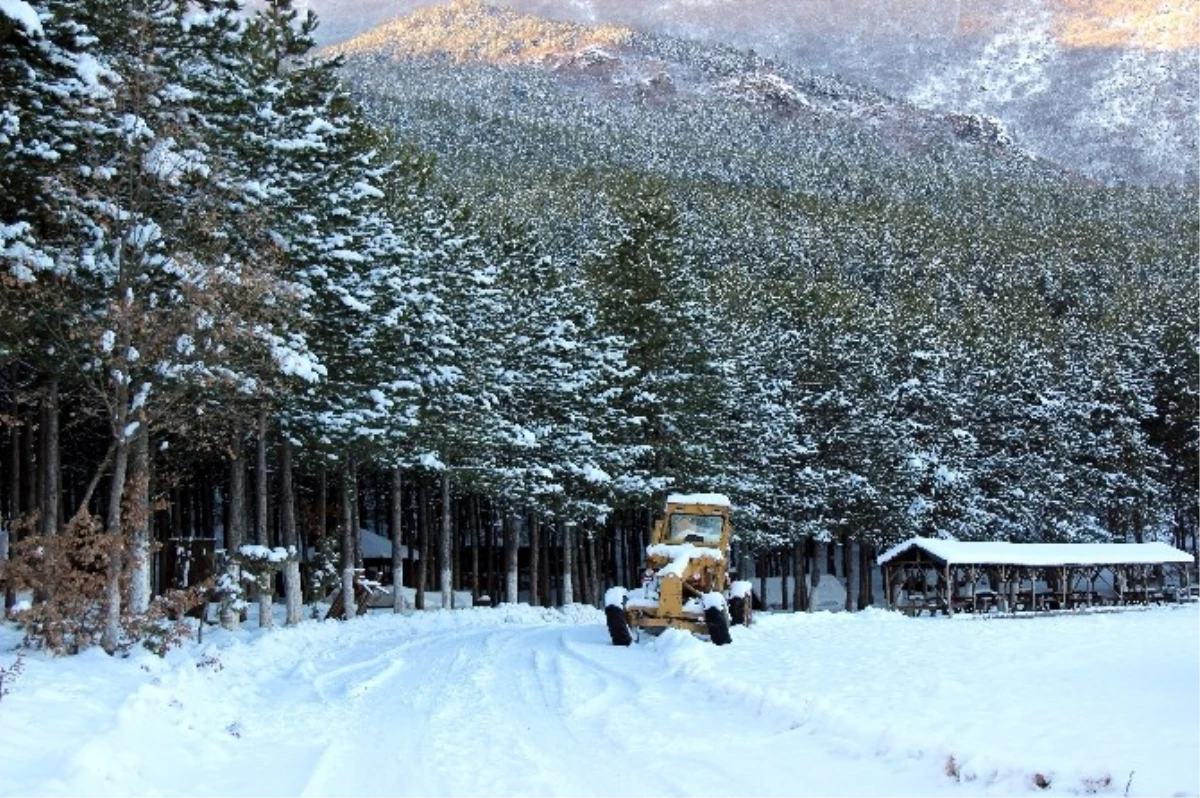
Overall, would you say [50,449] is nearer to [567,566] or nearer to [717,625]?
[717,625]

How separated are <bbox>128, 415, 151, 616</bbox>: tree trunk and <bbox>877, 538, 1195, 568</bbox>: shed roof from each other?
94.8 ft

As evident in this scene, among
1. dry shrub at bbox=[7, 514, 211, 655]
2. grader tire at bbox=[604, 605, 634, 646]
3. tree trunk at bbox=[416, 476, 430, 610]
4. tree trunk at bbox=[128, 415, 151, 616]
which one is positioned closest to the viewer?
dry shrub at bbox=[7, 514, 211, 655]

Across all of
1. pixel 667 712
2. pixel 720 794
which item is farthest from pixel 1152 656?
pixel 720 794

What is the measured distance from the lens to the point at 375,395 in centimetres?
2941

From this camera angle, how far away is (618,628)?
918 inches

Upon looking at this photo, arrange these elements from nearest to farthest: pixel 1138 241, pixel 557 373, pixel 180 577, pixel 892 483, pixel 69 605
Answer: pixel 69 605 < pixel 180 577 < pixel 557 373 < pixel 892 483 < pixel 1138 241

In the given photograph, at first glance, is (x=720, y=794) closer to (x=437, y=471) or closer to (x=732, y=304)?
(x=437, y=471)

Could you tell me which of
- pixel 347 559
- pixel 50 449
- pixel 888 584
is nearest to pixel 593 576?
pixel 888 584

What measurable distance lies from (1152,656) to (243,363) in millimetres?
18690

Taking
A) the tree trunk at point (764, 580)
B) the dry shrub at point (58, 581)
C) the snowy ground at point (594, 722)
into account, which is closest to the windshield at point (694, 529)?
the snowy ground at point (594, 722)

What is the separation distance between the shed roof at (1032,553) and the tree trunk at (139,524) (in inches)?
1138

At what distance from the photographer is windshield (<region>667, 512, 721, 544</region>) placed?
26.7m

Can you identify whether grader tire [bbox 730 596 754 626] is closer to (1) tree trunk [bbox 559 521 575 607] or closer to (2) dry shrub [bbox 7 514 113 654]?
(2) dry shrub [bbox 7 514 113 654]

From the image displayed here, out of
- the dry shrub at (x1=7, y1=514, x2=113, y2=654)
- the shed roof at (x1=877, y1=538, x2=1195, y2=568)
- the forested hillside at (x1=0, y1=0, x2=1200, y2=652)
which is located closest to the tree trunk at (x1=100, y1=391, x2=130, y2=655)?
the forested hillside at (x1=0, y1=0, x2=1200, y2=652)
